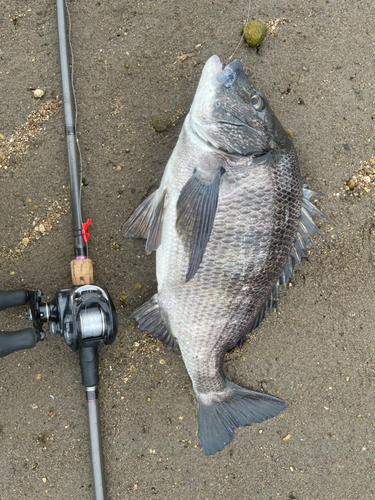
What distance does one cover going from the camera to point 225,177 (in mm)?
1823

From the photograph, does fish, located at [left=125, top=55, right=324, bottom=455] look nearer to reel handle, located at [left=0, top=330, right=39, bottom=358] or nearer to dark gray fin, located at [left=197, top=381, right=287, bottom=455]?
dark gray fin, located at [left=197, top=381, right=287, bottom=455]

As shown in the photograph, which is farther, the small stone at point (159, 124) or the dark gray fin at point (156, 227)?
the small stone at point (159, 124)

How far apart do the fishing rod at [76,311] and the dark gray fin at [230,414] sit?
0.67m

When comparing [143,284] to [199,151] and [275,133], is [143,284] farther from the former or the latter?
[275,133]

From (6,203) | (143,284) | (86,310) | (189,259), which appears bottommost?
(143,284)

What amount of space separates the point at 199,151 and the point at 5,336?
4.85ft

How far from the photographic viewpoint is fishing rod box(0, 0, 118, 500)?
1.84 m

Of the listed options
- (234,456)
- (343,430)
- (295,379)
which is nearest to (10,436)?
(234,456)

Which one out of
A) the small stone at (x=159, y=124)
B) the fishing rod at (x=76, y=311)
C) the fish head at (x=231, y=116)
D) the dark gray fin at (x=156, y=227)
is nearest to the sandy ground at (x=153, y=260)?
the small stone at (x=159, y=124)

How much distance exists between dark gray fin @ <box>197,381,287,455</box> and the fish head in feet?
4.90

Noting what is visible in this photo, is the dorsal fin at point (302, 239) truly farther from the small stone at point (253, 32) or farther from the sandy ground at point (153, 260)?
the small stone at point (253, 32)

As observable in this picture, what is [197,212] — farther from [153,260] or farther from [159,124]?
[159,124]

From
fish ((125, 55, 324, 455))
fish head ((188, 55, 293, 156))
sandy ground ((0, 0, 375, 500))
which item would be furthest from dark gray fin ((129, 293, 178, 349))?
fish head ((188, 55, 293, 156))

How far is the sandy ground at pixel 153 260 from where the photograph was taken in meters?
2.22
